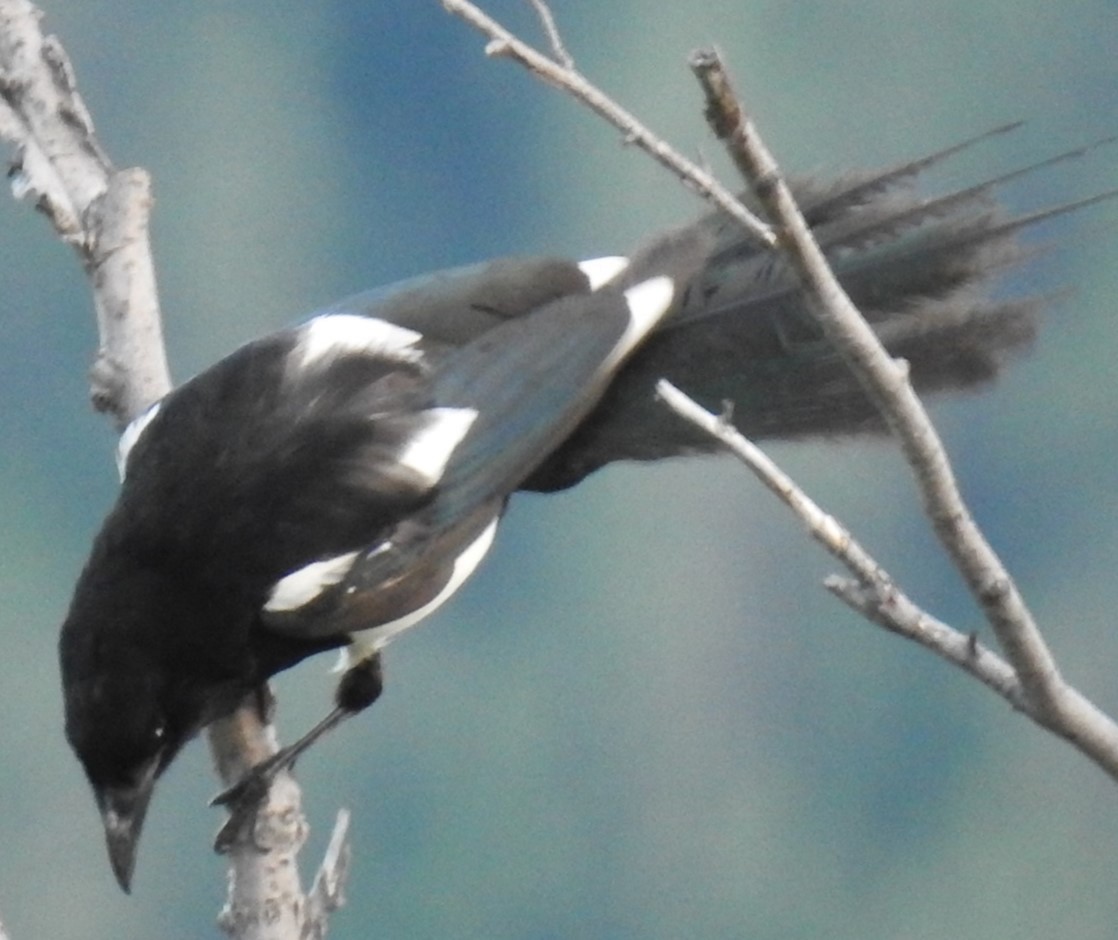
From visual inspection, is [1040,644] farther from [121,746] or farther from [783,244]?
[121,746]

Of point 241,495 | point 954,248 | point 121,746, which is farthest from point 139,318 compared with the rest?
point 954,248

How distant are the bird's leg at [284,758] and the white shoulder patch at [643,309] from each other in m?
0.30

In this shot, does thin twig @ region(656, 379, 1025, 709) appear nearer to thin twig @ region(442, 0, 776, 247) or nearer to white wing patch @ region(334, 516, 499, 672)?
thin twig @ region(442, 0, 776, 247)

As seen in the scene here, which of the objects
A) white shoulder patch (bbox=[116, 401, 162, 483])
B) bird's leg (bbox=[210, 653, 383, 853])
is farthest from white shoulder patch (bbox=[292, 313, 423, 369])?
bird's leg (bbox=[210, 653, 383, 853])

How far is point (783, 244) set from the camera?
2.33 ft

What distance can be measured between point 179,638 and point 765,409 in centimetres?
43

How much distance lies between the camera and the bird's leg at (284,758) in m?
1.16

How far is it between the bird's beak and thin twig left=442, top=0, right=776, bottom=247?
0.64 metres

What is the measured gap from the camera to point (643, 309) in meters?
1.34

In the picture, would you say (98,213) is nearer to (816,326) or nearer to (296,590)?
(296,590)

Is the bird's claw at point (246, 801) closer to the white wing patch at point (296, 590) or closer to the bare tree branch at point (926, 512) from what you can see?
the white wing patch at point (296, 590)

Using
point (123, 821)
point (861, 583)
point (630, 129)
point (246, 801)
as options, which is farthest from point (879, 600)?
point (123, 821)

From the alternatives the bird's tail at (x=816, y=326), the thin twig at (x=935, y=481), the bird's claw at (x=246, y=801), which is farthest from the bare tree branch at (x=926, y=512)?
the bird's claw at (x=246, y=801)

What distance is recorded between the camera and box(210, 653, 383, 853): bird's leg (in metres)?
1.16
